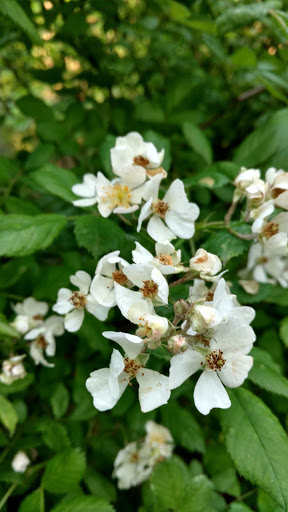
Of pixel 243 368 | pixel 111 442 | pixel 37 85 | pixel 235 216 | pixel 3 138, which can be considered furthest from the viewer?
pixel 3 138

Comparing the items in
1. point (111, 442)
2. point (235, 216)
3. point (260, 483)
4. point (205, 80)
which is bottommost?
point (111, 442)

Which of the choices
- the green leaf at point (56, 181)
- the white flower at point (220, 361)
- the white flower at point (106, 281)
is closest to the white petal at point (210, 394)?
the white flower at point (220, 361)

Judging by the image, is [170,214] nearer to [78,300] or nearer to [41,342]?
[78,300]

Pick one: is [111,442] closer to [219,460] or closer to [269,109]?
[219,460]

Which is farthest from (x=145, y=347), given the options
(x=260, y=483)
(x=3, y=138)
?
(x=3, y=138)

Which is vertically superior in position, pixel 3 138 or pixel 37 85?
pixel 37 85

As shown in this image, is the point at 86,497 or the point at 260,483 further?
the point at 86,497

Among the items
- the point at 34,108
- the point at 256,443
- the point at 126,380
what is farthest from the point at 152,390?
the point at 34,108
